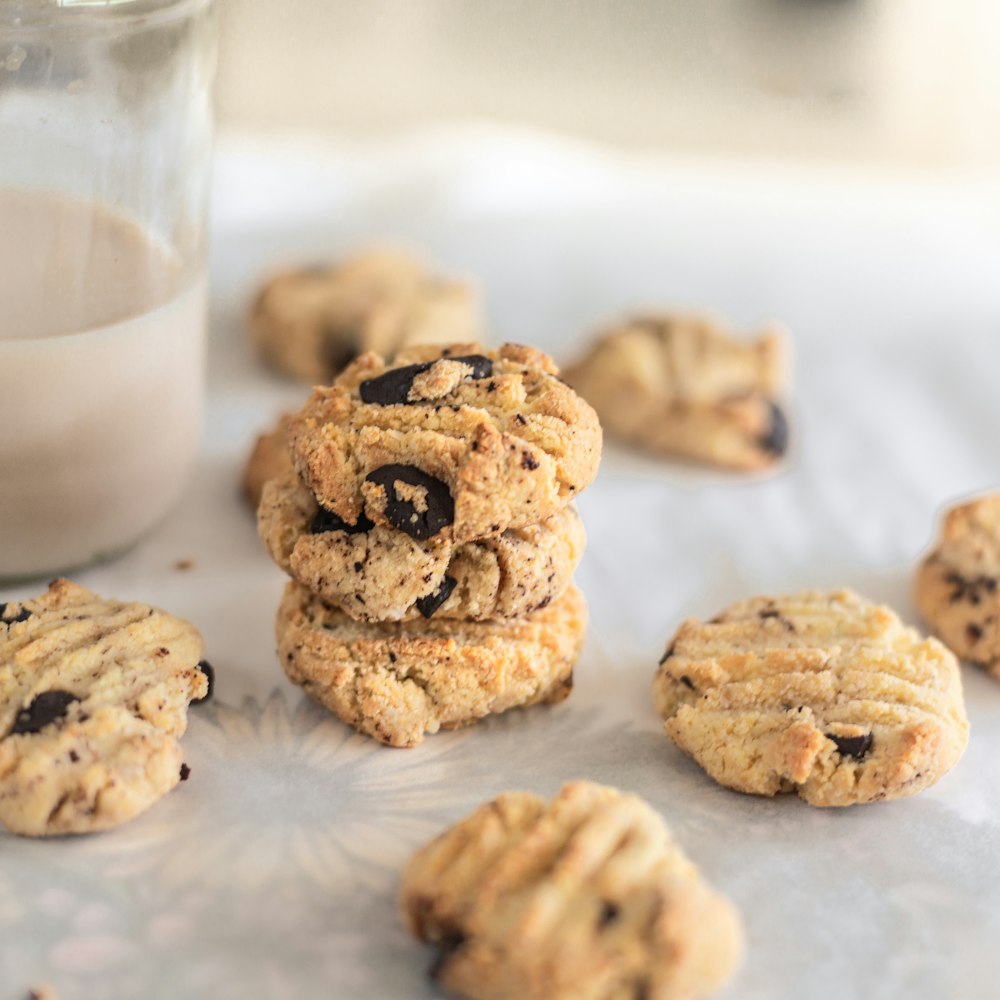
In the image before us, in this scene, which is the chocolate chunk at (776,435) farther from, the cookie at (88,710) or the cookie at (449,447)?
the cookie at (88,710)

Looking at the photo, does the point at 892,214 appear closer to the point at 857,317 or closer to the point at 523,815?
the point at 857,317

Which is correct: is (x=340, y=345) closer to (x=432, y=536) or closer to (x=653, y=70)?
(x=432, y=536)

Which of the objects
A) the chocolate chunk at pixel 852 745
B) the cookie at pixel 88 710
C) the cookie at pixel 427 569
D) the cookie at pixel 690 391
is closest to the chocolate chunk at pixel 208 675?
the cookie at pixel 88 710

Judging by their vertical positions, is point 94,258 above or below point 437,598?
above

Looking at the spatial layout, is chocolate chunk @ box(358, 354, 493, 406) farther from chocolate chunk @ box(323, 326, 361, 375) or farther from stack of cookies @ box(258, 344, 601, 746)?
chocolate chunk @ box(323, 326, 361, 375)

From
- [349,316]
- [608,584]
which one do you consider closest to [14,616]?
[608,584]
